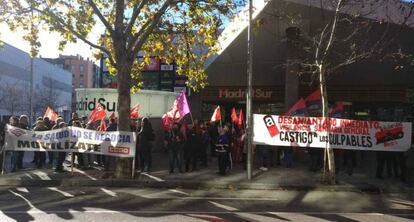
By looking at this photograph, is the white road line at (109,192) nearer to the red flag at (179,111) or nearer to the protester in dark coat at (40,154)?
the protester in dark coat at (40,154)

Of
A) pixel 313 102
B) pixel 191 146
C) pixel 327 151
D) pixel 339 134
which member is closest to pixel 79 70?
pixel 313 102

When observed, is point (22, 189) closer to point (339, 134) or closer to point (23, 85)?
point (339, 134)

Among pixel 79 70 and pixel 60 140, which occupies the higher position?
pixel 79 70

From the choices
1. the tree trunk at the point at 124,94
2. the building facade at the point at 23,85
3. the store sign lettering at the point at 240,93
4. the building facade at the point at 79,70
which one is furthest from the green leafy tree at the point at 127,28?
the building facade at the point at 79,70

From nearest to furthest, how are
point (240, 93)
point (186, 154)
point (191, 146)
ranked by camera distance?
point (191, 146)
point (186, 154)
point (240, 93)

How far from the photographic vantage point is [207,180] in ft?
48.8

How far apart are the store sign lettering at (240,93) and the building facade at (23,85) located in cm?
2801

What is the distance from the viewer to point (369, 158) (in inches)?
859

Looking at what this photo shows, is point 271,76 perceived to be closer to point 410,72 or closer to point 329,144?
point 410,72

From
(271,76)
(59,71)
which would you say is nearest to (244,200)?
(271,76)

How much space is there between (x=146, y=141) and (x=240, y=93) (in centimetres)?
947

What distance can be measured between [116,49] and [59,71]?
341 ft

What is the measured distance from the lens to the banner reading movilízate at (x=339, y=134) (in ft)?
50.8

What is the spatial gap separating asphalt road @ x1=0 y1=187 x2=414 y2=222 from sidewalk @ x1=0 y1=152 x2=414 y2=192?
0.62 m
